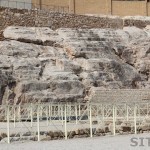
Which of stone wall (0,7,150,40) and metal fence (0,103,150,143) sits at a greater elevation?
stone wall (0,7,150,40)

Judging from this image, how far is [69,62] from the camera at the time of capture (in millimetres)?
23250

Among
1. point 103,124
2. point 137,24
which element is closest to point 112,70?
point 137,24

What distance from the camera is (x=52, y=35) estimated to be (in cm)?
2547

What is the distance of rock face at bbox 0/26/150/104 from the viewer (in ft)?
68.5

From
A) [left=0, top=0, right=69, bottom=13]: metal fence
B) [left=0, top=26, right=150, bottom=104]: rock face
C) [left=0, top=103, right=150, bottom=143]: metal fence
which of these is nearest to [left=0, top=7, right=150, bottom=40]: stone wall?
[left=0, top=26, right=150, bottom=104]: rock face

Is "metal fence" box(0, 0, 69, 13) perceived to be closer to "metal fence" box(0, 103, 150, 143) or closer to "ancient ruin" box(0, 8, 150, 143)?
"ancient ruin" box(0, 8, 150, 143)

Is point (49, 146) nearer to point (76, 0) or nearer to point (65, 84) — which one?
point (65, 84)

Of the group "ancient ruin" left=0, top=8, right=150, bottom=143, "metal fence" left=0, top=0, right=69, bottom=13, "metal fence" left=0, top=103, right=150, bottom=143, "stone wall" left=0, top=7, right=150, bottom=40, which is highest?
"metal fence" left=0, top=0, right=69, bottom=13

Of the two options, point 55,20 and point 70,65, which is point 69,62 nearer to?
point 70,65

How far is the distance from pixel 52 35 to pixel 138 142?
51.3 ft

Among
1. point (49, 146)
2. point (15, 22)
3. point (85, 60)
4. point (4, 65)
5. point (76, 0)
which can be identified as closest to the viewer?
point (49, 146)

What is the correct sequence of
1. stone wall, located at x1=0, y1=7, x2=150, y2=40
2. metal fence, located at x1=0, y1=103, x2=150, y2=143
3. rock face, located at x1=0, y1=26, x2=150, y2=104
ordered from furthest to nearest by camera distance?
stone wall, located at x1=0, y1=7, x2=150, y2=40, rock face, located at x1=0, y1=26, x2=150, y2=104, metal fence, located at x1=0, y1=103, x2=150, y2=143

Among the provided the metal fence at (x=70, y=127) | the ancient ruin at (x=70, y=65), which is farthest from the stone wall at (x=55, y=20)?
the metal fence at (x=70, y=127)

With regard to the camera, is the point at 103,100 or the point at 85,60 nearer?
the point at 103,100
